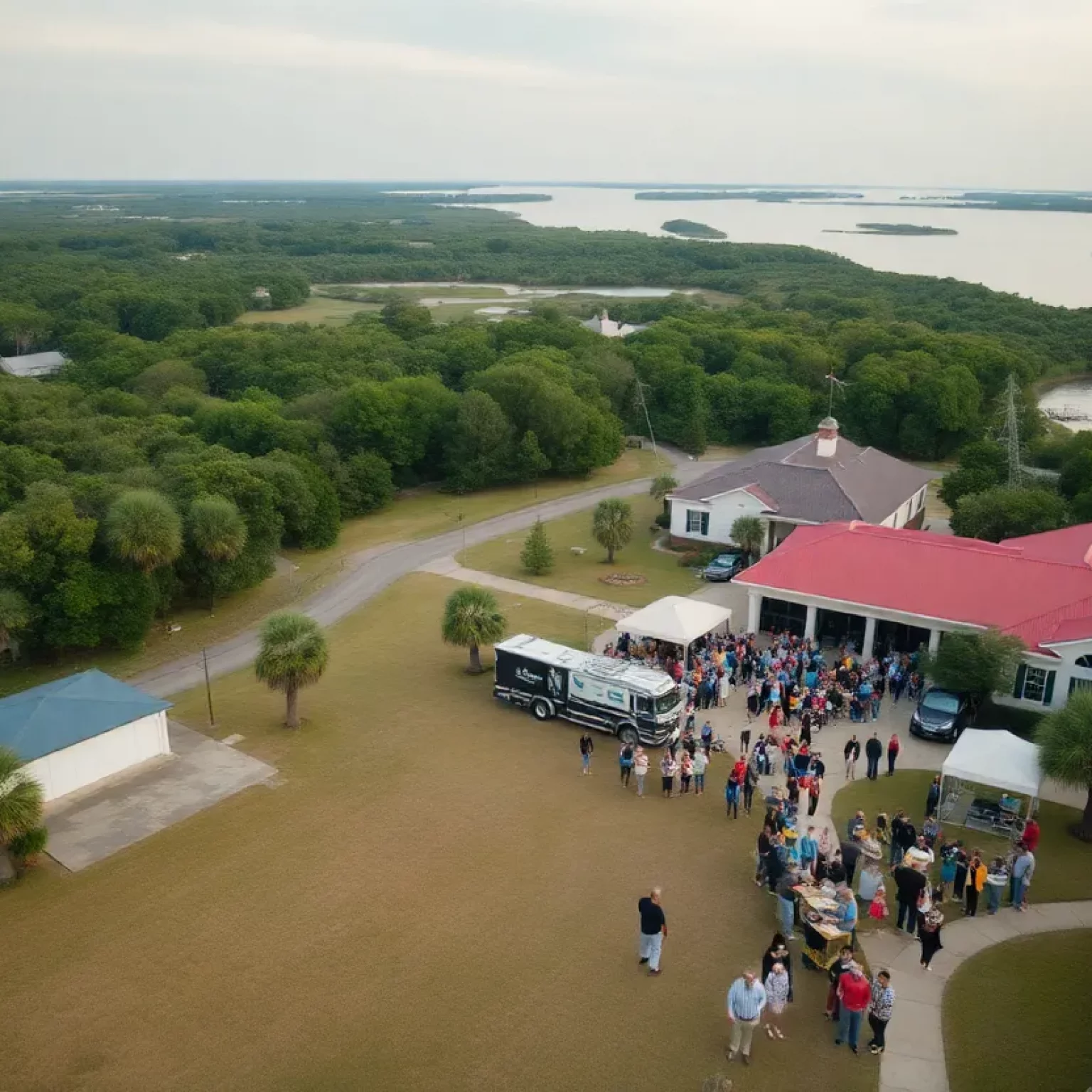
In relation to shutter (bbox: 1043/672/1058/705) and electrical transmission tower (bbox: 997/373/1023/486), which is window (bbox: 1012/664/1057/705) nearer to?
shutter (bbox: 1043/672/1058/705)

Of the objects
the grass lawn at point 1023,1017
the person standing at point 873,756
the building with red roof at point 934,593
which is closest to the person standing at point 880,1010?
the grass lawn at point 1023,1017

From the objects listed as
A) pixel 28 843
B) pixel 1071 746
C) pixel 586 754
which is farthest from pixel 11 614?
pixel 1071 746

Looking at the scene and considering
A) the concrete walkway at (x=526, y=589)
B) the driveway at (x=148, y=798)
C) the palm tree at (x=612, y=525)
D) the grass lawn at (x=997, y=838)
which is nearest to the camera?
the grass lawn at (x=997, y=838)

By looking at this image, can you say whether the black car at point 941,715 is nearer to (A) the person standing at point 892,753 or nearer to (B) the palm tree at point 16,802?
(A) the person standing at point 892,753

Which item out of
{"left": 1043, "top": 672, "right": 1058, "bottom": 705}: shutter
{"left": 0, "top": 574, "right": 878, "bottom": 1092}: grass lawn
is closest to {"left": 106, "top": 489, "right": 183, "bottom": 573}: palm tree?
{"left": 0, "top": 574, "right": 878, "bottom": 1092}: grass lawn

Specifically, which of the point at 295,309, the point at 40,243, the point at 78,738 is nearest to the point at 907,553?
the point at 78,738

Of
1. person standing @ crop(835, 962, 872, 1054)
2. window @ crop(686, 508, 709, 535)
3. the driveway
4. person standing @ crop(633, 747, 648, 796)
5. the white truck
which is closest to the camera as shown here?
person standing @ crop(835, 962, 872, 1054)

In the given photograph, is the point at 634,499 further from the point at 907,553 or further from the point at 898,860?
the point at 898,860
